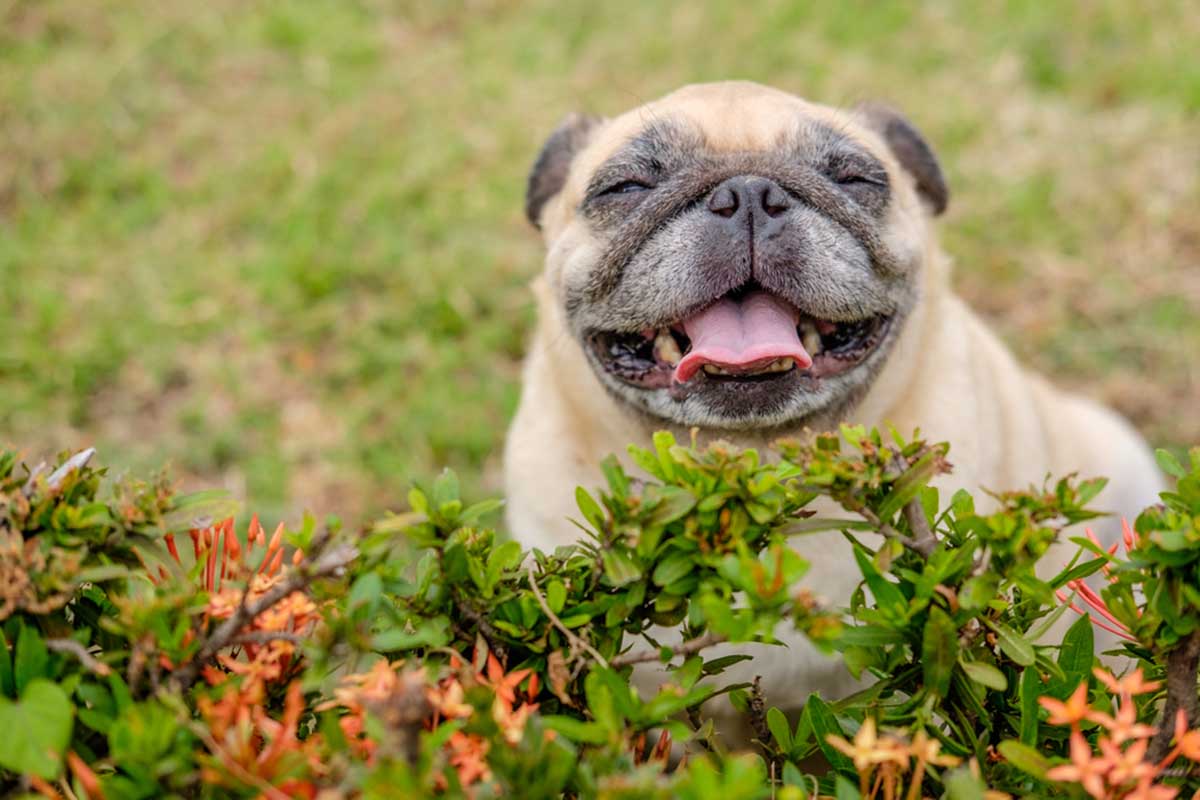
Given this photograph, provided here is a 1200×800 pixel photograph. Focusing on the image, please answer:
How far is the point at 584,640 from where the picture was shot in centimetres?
165

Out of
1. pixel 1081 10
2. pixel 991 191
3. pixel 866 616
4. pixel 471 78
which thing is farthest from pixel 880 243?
pixel 1081 10

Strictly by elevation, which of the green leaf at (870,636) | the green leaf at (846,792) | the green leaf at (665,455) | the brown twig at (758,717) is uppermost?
the green leaf at (665,455)

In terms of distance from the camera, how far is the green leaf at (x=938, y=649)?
1.53 metres

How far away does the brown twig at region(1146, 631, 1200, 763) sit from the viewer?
1533 millimetres

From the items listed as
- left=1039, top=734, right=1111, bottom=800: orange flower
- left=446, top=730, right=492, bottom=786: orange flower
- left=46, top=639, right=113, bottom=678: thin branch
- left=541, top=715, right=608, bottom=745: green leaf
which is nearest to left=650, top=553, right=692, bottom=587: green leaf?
left=541, top=715, right=608, bottom=745: green leaf

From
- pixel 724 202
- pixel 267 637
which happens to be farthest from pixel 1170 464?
pixel 267 637

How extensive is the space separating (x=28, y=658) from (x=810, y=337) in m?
1.95

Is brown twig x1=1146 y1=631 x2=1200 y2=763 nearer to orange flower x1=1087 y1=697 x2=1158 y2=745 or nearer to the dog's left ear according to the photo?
orange flower x1=1087 y1=697 x2=1158 y2=745

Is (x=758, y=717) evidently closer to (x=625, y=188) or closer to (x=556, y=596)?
(x=556, y=596)

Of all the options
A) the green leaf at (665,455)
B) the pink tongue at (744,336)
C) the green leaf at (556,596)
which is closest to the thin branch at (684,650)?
the green leaf at (556,596)

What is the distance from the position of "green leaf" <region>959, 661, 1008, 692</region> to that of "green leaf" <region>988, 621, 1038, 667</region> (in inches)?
1.5

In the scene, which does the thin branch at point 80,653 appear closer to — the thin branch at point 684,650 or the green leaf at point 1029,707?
the thin branch at point 684,650

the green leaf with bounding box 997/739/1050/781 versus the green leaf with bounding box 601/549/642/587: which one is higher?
the green leaf with bounding box 601/549/642/587

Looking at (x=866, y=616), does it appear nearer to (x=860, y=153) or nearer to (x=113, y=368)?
(x=860, y=153)
